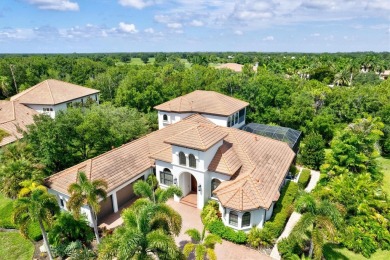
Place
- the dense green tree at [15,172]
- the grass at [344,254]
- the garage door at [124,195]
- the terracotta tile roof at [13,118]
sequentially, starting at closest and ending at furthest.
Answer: the grass at [344,254] < the dense green tree at [15,172] < the garage door at [124,195] < the terracotta tile roof at [13,118]

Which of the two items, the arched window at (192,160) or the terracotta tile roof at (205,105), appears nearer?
the arched window at (192,160)

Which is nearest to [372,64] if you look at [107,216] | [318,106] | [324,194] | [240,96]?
[318,106]

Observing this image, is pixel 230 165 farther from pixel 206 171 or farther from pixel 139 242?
pixel 139 242

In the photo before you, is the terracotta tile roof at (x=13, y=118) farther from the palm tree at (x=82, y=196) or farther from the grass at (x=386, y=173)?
the grass at (x=386, y=173)

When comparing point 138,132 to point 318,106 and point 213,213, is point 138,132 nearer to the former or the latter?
point 213,213

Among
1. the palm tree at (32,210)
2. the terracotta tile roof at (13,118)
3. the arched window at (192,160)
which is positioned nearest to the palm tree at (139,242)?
the palm tree at (32,210)

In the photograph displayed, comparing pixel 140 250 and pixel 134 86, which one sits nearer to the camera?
pixel 140 250
